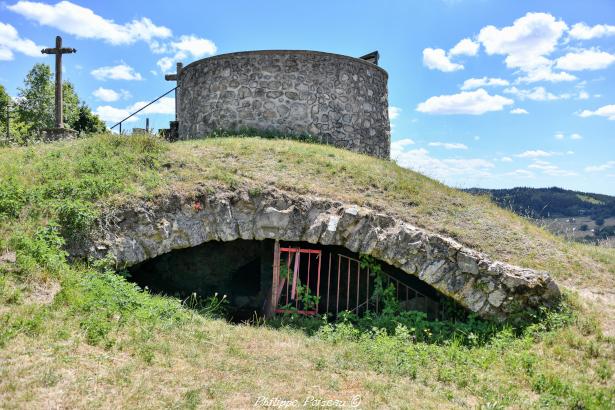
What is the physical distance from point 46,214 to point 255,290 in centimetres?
452

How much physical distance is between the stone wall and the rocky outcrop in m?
5.25

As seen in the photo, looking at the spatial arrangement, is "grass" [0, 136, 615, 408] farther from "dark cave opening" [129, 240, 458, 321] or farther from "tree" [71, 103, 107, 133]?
"tree" [71, 103, 107, 133]

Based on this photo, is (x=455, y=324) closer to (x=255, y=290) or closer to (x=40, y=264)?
(x=255, y=290)

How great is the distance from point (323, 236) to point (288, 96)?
6.27 metres

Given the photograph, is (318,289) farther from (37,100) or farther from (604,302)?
(37,100)

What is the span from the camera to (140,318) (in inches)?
239

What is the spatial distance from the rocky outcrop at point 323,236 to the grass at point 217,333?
Result: 0.34 m

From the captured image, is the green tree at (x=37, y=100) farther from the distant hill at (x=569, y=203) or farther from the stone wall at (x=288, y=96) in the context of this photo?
the distant hill at (x=569, y=203)

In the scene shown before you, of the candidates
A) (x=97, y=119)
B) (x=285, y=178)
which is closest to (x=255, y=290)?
(x=285, y=178)

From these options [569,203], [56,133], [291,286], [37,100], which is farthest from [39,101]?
[569,203]

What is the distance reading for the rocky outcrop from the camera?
7.57 m

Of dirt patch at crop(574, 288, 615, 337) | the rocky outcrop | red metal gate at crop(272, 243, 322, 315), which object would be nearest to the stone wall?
the rocky outcrop

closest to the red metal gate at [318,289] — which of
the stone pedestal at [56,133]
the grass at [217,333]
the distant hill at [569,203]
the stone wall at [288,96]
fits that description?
the grass at [217,333]

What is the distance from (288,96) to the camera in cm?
1338
